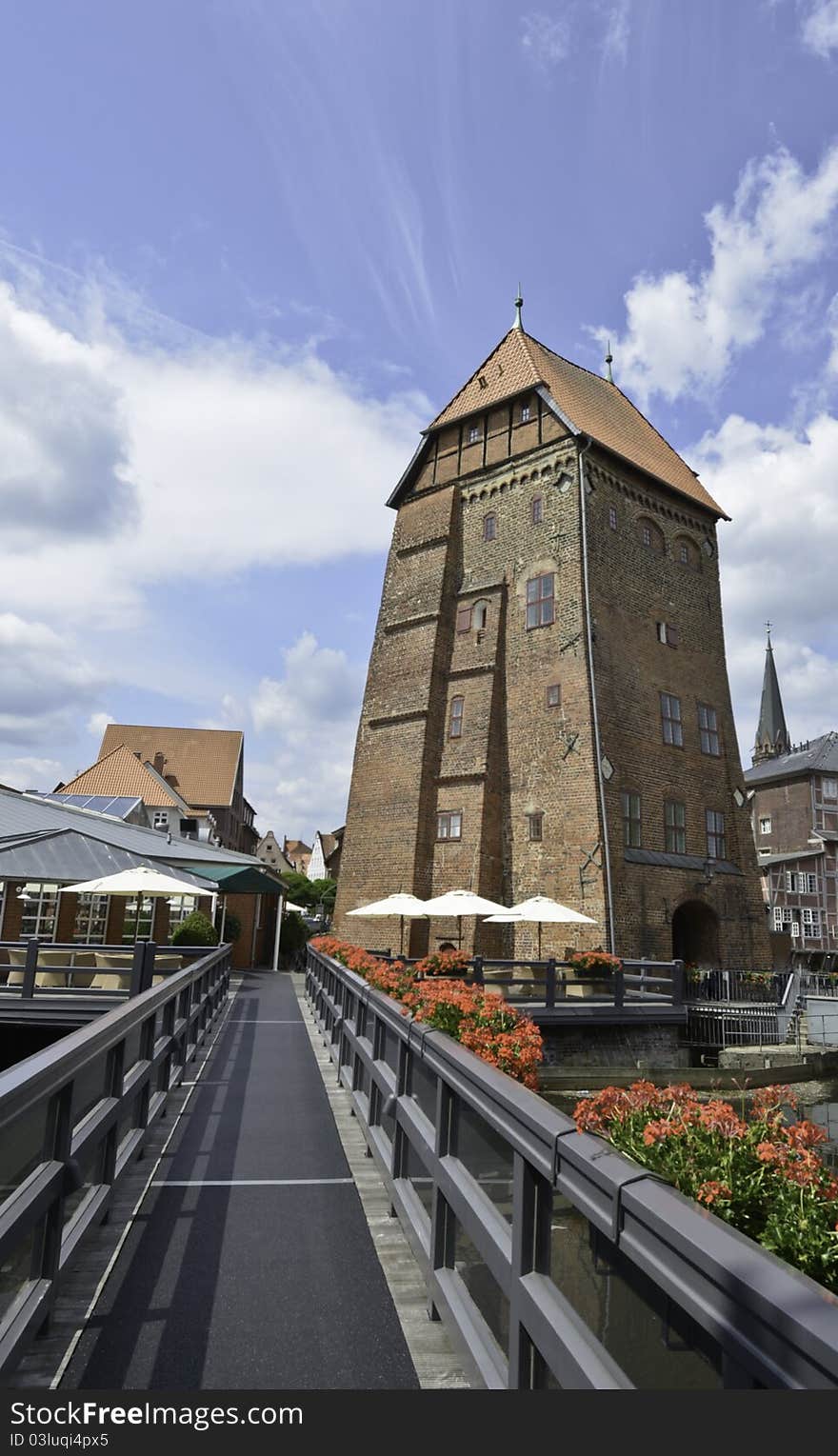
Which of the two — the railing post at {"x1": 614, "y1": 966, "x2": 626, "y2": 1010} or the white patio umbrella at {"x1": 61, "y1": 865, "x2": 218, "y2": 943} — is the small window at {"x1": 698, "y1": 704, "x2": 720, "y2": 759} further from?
the white patio umbrella at {"x1": 61, "y1": 865, "x2": 218, "y2": 943}

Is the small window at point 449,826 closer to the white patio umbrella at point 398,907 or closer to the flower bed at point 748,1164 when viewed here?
the white patio umbrella at point 398,907

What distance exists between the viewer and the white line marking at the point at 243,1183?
5.45m

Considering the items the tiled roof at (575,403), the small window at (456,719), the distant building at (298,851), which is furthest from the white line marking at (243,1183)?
the distant building at (298,851)

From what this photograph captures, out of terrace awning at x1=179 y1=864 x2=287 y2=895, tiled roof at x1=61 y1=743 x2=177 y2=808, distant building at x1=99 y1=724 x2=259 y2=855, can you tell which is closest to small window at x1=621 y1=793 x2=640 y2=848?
terrace awning at x1=179 y1=864 x2=287 y2=895

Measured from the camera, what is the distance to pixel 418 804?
26.0 metres

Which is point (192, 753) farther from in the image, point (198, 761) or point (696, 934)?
point (696, 934)

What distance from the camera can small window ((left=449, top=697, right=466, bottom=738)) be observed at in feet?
87.7

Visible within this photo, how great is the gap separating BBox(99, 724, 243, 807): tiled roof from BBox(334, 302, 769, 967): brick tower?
37.8 meters

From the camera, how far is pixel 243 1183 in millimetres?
5570

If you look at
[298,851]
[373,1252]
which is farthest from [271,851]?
[373,1252]

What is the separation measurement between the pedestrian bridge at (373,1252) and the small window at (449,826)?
62.4 feet

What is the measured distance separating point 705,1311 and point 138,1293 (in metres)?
3.10

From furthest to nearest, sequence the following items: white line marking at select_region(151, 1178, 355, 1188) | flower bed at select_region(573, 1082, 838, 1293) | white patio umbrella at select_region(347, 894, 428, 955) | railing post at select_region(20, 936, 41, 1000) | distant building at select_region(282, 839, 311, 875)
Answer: distant building at select_region(282, 839, 311, 875) → white patio umbrella at select_region(347, 894, 428, 955) → railing post at select_region(20, 936, 41, 1000) → white line marking at select_region(151, 1178, 355, 1188) → flower bed at select_region(573, 1082, 838, 1293)

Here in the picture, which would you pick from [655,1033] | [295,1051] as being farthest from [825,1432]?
[655,1033]
